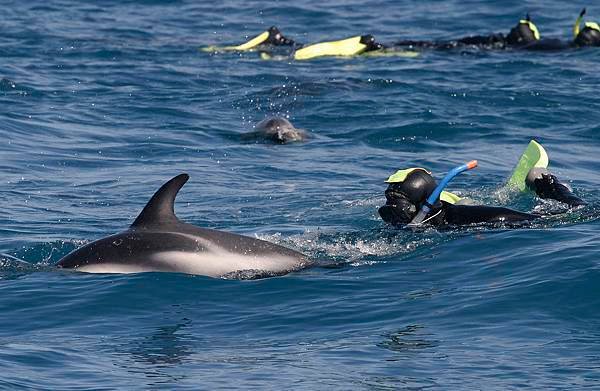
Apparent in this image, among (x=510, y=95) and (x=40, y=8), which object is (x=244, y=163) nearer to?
(x=510, y=95)

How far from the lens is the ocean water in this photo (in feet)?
31.8

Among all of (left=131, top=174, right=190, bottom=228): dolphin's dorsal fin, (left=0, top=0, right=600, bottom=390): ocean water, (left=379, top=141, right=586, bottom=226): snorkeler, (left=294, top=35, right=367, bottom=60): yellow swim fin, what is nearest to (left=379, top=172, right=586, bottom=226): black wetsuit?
(left=379, top=141, right=586, bottom=226): snorkeler

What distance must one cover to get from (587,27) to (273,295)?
19.2 m

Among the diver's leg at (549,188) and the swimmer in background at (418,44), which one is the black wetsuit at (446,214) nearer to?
the diver's leg at (549,188)

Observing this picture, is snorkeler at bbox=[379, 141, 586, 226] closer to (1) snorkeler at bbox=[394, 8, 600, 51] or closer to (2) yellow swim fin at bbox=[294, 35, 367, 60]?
(2) yellow swim fin at bbox=[294, 35, 367, 60]

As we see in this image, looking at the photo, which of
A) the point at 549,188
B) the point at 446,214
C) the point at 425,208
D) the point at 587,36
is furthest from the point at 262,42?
the point at 425,208

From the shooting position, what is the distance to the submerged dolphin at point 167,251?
38.1 ft

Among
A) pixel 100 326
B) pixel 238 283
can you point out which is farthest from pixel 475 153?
pixel 100 326

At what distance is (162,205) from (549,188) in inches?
196

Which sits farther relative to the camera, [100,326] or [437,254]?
[437,254]

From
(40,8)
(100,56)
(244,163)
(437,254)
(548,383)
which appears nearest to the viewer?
(548,383)

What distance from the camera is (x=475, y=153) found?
778 inches

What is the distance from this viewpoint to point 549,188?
48.2 feet

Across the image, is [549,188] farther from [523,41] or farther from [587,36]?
[523,41]
